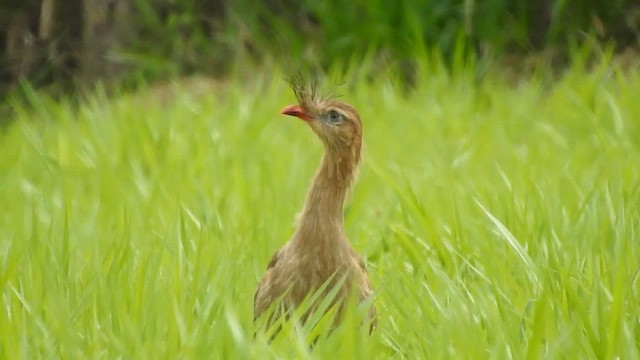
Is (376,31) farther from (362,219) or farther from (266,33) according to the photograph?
(362,219)

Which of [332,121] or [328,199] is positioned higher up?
[332,121]

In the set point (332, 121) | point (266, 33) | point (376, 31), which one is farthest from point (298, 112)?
point (266, 33)

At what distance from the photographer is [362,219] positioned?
4.40 meters

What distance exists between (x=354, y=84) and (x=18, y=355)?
3.99 m

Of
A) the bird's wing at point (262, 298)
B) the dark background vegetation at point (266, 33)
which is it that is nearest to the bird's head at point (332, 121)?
the bird's wing at point (262, 298)

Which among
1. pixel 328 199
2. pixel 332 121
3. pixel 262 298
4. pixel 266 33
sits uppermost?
pixel 332 121

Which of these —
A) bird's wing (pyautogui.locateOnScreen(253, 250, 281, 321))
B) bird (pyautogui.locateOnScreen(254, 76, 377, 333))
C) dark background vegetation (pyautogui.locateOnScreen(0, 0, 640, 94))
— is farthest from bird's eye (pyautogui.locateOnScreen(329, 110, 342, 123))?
dark background vegetation (pyautogui.locateOnScreen(0, 0, 640, 94))

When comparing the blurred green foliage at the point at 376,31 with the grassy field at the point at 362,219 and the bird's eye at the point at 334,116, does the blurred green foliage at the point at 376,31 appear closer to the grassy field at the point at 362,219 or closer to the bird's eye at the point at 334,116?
the grassy field at the point at 362,219

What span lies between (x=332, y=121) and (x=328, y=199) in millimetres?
242

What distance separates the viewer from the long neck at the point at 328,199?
3.28 m

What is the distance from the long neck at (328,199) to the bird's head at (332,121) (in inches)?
0.8

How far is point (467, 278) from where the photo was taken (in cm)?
358

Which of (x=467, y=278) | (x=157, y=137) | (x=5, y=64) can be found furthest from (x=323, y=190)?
(x=5, y=64)

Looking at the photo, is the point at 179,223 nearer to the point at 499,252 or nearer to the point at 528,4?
the point at 499,252
